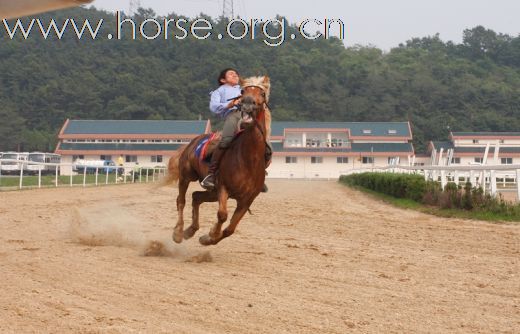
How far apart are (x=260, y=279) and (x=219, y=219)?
57.5 inches

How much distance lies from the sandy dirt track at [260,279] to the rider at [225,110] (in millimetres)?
934

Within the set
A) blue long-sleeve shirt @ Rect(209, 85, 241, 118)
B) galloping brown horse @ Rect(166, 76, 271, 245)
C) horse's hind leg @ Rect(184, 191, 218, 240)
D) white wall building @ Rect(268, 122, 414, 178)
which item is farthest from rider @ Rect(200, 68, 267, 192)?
white wall building @ Rect(268, 122, 414, 178)

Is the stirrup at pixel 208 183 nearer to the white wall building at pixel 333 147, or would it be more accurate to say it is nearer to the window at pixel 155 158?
the window at pixel 155 158

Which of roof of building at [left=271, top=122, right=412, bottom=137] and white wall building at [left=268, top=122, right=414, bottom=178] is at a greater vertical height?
roof of building at [left=271, top=122, right=412, bottom=137]

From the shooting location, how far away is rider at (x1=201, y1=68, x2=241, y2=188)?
7989 mm

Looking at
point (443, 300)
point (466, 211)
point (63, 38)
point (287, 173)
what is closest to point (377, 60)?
point (63, 38)

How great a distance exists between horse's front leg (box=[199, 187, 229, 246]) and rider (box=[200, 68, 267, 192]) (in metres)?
0.37

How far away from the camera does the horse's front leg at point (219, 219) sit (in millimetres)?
7562

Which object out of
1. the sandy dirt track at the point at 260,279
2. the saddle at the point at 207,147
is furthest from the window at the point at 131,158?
the saddle at the point at 207,147

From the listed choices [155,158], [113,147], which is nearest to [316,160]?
[155,158]

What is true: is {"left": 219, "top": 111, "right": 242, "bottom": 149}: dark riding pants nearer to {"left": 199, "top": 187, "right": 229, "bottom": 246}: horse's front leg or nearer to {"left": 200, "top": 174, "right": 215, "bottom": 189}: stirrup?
{"left": 200, "top": 174, "right": 215, "bottom": 189}: stirrup

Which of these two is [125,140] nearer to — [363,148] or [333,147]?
[333,147]

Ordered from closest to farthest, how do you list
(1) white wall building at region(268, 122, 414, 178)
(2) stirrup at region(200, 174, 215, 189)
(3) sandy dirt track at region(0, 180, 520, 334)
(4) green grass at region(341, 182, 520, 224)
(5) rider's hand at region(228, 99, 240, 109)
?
(3) sandy dirt track at region(0, 180, 520, 334) < (2) stirrup at region(200, 174, 215, 189) < (5) rider's hand at region(228, 99, 240, 109) < (4) green grass at region(341, 182, 520, 224) < (1) white wall building at region(268, 122, 414, 178)

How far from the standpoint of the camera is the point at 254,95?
7309 mm
